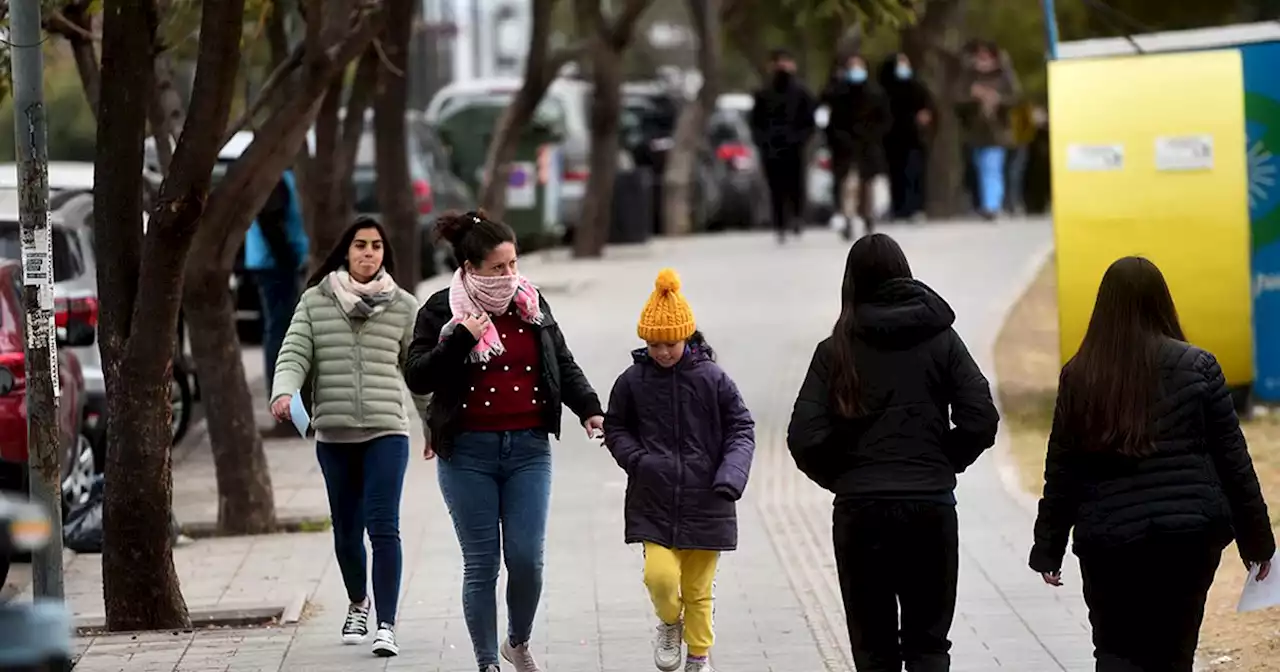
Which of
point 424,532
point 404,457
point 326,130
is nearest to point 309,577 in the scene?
point 424,532

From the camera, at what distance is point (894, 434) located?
22.3 feet

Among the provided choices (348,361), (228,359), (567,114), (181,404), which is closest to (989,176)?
(567,114)

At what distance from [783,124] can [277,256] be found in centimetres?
1111

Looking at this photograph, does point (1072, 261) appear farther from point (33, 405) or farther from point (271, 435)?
point (33, 405)

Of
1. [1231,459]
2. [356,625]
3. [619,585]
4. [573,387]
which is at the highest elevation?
[573,387]

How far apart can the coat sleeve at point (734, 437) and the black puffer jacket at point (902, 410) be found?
2.63ft

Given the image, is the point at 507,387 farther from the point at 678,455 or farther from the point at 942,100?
the point at 942,100

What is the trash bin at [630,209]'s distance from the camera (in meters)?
27.2

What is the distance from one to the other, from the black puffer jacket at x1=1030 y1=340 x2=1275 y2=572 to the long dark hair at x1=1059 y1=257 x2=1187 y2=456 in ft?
0.13

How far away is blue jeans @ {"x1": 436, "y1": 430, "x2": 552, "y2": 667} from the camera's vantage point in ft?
26.0

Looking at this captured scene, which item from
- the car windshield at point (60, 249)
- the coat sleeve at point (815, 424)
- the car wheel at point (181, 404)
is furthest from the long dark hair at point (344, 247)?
the car wheel at point (181, 404)

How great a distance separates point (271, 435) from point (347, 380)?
6.78m

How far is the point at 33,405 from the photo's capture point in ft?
27.4

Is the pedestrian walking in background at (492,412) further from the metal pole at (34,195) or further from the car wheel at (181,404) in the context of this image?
the car wheel at (181,404)
